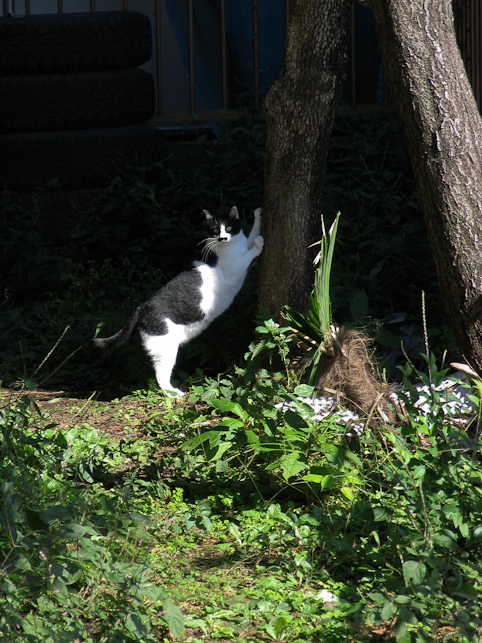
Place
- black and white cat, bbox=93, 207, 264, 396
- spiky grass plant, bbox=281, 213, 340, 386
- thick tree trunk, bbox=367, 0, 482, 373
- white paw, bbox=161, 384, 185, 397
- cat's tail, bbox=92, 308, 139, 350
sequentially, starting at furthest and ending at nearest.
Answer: black and white cat, bbox=93, 207, 264, 396, cat's tail, bbox=92, 308, 139, 350, white paw, bbox=161, 384, 185, 397, spiky grass plant, bbox=281, 213, 340, 386, thick tree trunk, bbox=367, 0, 482, 373

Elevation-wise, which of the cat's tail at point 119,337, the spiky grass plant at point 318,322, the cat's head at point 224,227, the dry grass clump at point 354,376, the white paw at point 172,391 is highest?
the cat's head at point 224,227

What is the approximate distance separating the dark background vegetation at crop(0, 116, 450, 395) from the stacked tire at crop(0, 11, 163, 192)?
0.64ft

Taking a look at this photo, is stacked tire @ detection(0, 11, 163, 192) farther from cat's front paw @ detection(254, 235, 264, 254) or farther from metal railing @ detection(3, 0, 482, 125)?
cat's front paw @ detection(254, 235, 264, 254)

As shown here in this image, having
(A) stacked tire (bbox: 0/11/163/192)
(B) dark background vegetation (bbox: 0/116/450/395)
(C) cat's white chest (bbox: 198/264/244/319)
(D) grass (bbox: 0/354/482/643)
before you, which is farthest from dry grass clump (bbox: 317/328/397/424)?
(A) stacked tire (bbox: 0/11/163/192)

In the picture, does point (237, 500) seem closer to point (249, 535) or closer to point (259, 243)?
point (249, 535)

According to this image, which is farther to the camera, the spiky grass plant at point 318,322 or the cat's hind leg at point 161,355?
the cat's hind leg at point 161,355

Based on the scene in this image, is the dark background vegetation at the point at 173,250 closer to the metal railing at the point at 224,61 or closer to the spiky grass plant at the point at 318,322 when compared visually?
the metal railing at the point at 224,61

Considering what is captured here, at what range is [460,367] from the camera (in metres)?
3.22

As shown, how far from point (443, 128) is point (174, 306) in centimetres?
198

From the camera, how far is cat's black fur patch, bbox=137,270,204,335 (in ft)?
14.6

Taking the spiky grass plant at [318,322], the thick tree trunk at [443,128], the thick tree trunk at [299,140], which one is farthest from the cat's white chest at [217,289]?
the thick tree trunk at [443,128]

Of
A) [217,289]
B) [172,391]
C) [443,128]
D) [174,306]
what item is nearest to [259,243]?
[217,289]

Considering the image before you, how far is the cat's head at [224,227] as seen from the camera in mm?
4543

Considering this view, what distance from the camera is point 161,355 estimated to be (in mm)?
4449
